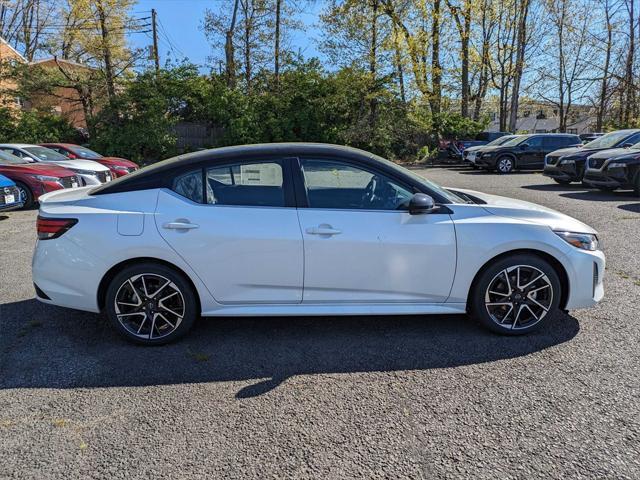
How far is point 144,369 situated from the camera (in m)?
3.28

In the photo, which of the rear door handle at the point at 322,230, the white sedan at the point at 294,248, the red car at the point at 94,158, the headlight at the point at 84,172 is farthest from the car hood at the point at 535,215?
the red car at the point at 94,158

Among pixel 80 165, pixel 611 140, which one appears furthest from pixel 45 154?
pixel 611 140

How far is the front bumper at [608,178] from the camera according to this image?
35.8ft

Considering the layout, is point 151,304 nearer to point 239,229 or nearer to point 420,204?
point 239,229

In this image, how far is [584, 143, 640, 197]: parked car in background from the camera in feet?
35.5

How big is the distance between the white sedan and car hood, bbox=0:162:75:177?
7.62 meters

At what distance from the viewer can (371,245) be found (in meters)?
3.50

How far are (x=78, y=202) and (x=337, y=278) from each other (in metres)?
2.14

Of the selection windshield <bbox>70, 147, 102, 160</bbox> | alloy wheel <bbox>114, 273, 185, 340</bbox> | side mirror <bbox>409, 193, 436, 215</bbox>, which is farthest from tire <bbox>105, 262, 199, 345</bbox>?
windshield <bbox>70, 147, 102, 160</bbox>

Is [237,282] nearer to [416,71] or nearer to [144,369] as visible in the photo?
[144,369]

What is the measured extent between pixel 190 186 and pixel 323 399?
1892mm

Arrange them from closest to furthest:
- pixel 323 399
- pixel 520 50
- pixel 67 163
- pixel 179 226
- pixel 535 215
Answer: pixel 323 399, pixel 179 226, pixel 535 215, pixel 67 163, pixel 520 50

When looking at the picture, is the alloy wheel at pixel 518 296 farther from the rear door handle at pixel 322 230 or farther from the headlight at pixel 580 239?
the rear door handle at pixel 322 230

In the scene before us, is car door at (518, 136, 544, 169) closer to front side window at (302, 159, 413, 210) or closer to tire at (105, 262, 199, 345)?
front side window at (302, 159, 413, 210)
